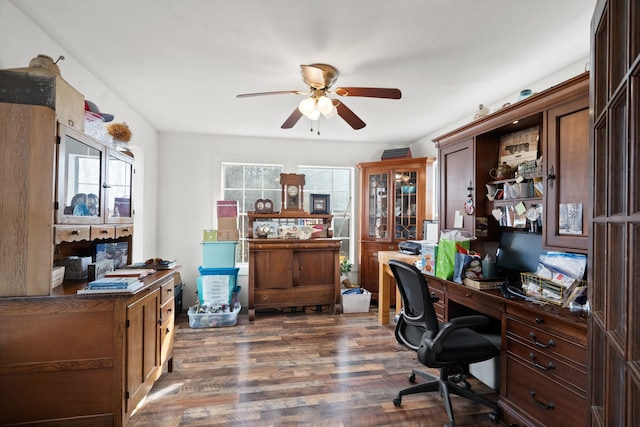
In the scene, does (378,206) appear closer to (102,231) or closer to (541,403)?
(541,403)

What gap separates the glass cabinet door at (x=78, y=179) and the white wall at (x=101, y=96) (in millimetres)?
607

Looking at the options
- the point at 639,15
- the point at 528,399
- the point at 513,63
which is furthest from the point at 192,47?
the point at 528,399

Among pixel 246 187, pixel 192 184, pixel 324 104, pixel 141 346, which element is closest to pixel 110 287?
pixel 141 346

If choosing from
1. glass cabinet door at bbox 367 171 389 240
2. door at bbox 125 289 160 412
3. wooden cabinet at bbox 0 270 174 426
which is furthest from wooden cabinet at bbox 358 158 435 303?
wooden cabinet at bbox 0 270 174 426

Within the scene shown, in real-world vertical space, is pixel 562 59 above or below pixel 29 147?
above

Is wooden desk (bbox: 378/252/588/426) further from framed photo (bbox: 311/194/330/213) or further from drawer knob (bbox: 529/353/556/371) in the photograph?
framed photo (bbox: 311/194/330/213)

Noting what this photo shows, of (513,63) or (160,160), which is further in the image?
(160,160)

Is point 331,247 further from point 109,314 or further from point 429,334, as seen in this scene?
point 109,314

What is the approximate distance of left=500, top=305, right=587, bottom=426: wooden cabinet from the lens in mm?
1451

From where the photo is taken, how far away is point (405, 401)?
2.10m

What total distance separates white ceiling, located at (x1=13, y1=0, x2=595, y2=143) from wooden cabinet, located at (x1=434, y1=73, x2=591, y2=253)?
0.47 m

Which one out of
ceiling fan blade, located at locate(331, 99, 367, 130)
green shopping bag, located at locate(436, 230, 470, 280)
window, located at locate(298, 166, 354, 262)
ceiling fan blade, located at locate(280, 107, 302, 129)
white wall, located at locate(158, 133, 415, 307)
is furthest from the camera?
window, located at locate(298, 166, 354, 262)

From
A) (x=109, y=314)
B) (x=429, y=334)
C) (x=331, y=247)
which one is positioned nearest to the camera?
(x=109, y=314)

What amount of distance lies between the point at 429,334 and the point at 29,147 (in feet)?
7.94
